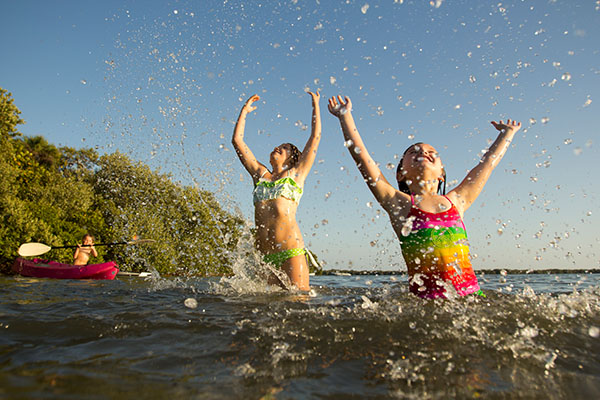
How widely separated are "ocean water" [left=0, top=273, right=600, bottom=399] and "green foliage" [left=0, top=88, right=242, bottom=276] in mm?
14262

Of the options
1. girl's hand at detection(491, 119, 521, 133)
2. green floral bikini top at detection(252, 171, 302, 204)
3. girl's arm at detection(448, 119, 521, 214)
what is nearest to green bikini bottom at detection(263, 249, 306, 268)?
green floral bikini top at detection(252, 171, 302, 204)

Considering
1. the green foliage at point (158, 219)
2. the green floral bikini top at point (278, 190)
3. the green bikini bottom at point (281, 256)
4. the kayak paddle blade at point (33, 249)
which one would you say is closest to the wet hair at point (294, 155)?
the green floral bikini top at point (278, 190)

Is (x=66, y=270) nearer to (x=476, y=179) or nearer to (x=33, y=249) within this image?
(x=33, y=249)

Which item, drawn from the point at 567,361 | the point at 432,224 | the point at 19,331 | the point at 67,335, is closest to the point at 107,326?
the point at 67,335

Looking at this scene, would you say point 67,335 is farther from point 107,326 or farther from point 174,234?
point 174,234

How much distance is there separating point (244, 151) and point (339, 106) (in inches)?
87.9

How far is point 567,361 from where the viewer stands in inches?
93.0

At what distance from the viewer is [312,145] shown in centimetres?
519

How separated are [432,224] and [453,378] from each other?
69.8 inches

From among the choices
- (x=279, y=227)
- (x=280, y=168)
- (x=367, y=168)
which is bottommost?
(x=279, y=227)

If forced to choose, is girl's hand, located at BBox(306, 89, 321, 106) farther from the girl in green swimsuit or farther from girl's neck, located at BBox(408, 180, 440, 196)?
girl's neck, located at BBox(408, 180, 440, 196)

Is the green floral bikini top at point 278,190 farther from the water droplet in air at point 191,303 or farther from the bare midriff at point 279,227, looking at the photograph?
the water droplet in air at point 191,303

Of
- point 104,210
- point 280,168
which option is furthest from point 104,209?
point 280,168

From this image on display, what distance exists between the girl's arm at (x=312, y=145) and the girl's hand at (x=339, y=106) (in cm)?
106
